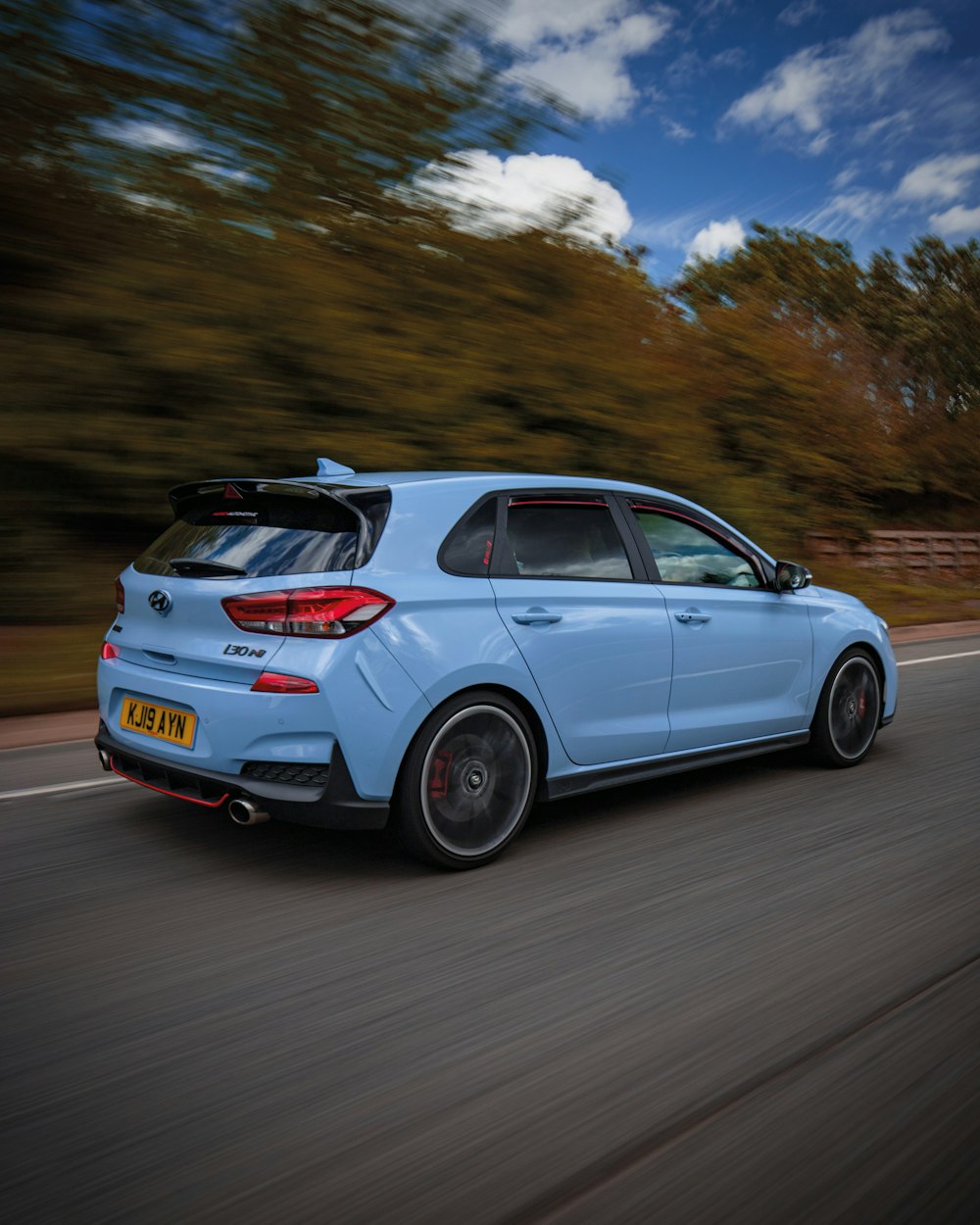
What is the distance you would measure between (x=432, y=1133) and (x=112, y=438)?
8162 millimetres

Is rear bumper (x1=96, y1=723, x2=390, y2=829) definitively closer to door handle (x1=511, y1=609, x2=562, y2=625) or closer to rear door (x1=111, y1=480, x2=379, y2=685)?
rear door (x1=111, y1=480, x2=379, y2=685)

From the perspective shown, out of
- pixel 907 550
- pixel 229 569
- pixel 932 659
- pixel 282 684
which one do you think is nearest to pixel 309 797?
pixel 282 684

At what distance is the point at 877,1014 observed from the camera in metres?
2.92

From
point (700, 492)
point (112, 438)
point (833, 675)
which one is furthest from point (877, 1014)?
point (700, 492)

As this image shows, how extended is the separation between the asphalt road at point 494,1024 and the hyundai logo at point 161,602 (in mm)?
951

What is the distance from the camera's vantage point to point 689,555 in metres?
5.20

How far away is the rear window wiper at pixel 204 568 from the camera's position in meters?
3.96

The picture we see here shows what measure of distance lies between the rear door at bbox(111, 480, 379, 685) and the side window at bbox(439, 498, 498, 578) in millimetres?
396

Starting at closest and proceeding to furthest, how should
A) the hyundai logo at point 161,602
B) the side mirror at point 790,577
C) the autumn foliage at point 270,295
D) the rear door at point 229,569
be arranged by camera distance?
the rear door at point 229,569, the hyundai logo at point 161,602, the side mirror at point 790,577, the autumn foliage at point 270,295

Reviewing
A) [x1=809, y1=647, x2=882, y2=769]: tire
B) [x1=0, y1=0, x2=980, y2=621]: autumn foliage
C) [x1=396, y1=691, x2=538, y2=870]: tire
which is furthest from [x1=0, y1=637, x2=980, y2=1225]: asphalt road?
[x1=0, y1=0, x2=980, y2=621]: autumn foliage

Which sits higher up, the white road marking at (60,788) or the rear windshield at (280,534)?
the rear windshield at (280,534)

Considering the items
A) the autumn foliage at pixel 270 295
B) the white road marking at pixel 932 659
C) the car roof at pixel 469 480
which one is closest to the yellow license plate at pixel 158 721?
the car roof at pixel 469 480

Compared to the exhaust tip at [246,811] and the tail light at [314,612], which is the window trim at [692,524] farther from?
the exhaust tip at [246,811]

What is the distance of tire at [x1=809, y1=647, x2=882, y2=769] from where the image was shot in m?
5.80
